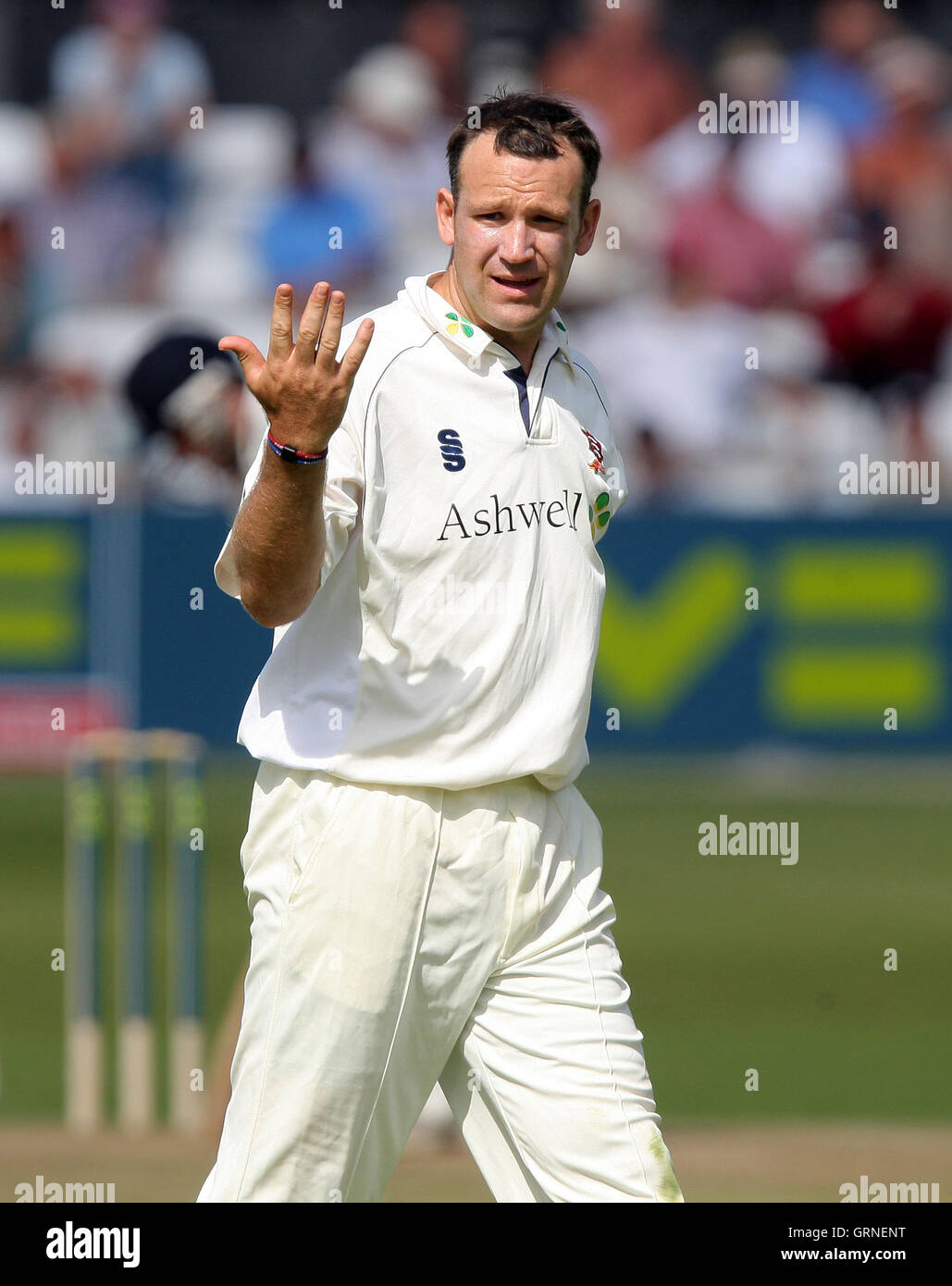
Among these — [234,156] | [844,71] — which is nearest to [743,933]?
[234,156]

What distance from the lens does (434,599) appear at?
339 cm

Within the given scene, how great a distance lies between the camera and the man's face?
345 centimetres

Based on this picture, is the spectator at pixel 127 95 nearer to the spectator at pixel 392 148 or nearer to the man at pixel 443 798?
the spectator at pixel 392 148

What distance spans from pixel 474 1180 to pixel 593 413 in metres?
2.79

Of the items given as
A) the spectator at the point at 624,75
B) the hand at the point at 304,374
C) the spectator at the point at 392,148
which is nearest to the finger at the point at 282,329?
the hand at the point at 304,374

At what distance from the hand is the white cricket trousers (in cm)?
64

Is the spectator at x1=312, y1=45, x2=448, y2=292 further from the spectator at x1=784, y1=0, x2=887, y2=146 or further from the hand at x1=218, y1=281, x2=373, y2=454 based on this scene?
the hand at x1=218, y1=281, x2=373, y2=454

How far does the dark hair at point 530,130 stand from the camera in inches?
137

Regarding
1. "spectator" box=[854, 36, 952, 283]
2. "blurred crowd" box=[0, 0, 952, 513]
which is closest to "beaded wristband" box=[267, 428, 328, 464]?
"blurred crowd" box=[0, 0, 952, 513]

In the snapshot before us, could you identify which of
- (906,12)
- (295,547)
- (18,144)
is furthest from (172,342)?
(906,12)

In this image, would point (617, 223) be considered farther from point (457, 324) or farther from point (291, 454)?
point (291, 454)

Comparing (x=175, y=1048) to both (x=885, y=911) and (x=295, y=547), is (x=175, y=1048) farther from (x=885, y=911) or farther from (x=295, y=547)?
(x=885, y=911)

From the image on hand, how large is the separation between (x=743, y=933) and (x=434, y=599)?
20.2 ft

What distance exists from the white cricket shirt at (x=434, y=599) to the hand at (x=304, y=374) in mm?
216
